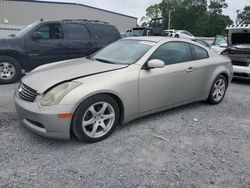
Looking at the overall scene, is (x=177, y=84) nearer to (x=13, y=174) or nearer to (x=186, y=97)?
(x=186, y=97)

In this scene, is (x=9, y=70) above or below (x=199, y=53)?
below

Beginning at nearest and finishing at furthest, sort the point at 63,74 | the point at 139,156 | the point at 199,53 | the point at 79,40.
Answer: the point at 139,156, the point at 63,74, the point at 199,53, the point at 79,40

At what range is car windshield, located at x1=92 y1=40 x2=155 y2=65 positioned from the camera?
372 cm

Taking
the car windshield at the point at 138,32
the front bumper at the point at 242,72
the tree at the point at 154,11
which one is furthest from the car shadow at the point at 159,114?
the tree at the point at 154,11

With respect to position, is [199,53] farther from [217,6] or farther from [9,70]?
[217,6]

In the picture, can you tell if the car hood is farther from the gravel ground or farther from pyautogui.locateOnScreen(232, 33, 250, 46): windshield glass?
pyautogui.locateOnScreen(232, 33, 250, 46): windshield glass

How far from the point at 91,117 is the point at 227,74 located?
3380 millimetres

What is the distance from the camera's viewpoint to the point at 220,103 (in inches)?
203

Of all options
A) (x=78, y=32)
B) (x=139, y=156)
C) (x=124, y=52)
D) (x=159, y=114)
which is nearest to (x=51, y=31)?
(x=78, y=32)

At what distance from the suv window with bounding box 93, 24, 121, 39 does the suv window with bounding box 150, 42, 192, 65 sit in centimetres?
386

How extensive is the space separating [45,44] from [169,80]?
411cm

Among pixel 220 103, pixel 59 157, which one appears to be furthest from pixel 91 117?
pixel 220 103

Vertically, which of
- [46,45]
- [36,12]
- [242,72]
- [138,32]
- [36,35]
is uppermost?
[36,12]

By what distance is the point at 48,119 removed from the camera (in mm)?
2828
